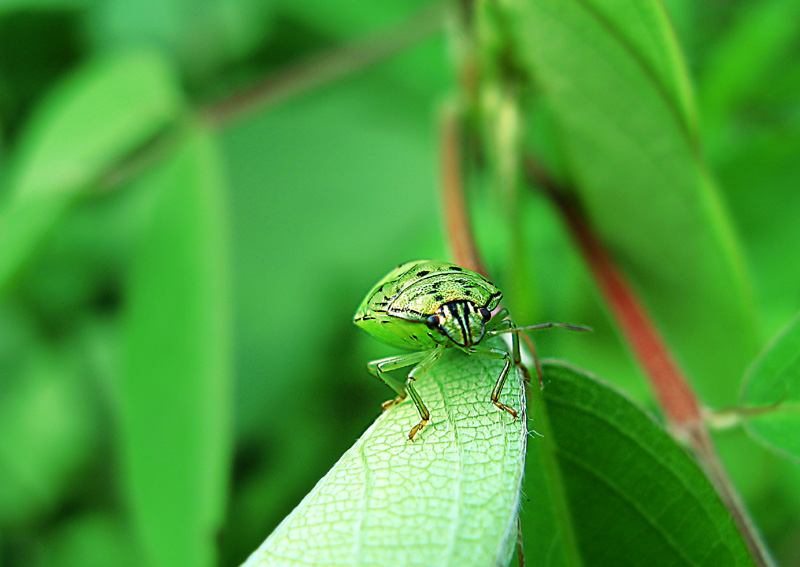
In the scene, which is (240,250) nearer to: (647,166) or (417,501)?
(647,166)

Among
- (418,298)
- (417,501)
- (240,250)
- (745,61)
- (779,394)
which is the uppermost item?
(745,61)

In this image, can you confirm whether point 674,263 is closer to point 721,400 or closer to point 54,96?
point 721,400

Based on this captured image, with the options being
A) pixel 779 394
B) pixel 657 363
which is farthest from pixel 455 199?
pixel 779 394

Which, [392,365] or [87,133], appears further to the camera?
[87,133]

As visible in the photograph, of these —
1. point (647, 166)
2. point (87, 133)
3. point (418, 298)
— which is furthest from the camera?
point (87, 133)

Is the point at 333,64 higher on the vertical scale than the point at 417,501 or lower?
higher

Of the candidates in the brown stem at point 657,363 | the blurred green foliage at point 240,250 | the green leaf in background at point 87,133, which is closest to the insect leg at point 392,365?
the blurred green foliage at point 240,250

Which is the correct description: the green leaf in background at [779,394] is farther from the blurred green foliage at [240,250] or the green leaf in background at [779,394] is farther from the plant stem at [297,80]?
the plant stem at [297,80]
